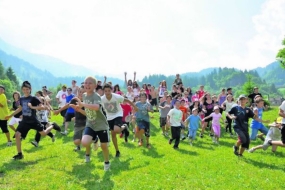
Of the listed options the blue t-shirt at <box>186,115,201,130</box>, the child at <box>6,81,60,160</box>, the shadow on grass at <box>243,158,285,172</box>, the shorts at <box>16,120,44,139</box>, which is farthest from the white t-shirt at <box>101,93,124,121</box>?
the shadow on grass at <box>243,158,285,172</box>

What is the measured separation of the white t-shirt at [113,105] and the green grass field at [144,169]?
162 centimetres

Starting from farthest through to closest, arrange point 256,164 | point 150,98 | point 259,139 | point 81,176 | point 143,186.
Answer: point 150,98
point 259,139
point 256,164
point 81,176
point 143,186

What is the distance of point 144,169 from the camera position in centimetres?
865

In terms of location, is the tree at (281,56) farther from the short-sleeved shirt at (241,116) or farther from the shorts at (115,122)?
the shorts at (115,122)

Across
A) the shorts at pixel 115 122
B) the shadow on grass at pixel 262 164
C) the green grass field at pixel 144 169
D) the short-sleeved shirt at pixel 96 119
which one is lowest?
the shadow on grass at pixel 262 164

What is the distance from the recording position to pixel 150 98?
2277 cm

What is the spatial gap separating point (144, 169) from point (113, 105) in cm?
280

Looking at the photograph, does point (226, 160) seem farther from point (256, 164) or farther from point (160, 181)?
point (160, 181)

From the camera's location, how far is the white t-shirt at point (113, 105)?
397 inches

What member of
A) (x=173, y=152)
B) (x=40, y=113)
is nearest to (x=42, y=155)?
(x=40, y=113)

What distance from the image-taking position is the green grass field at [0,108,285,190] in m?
7.21

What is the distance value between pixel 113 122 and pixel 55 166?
2577mm

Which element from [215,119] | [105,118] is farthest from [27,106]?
[215,119]

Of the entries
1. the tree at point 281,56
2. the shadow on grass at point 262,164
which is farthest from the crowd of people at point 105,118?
the tree at point 281,56
